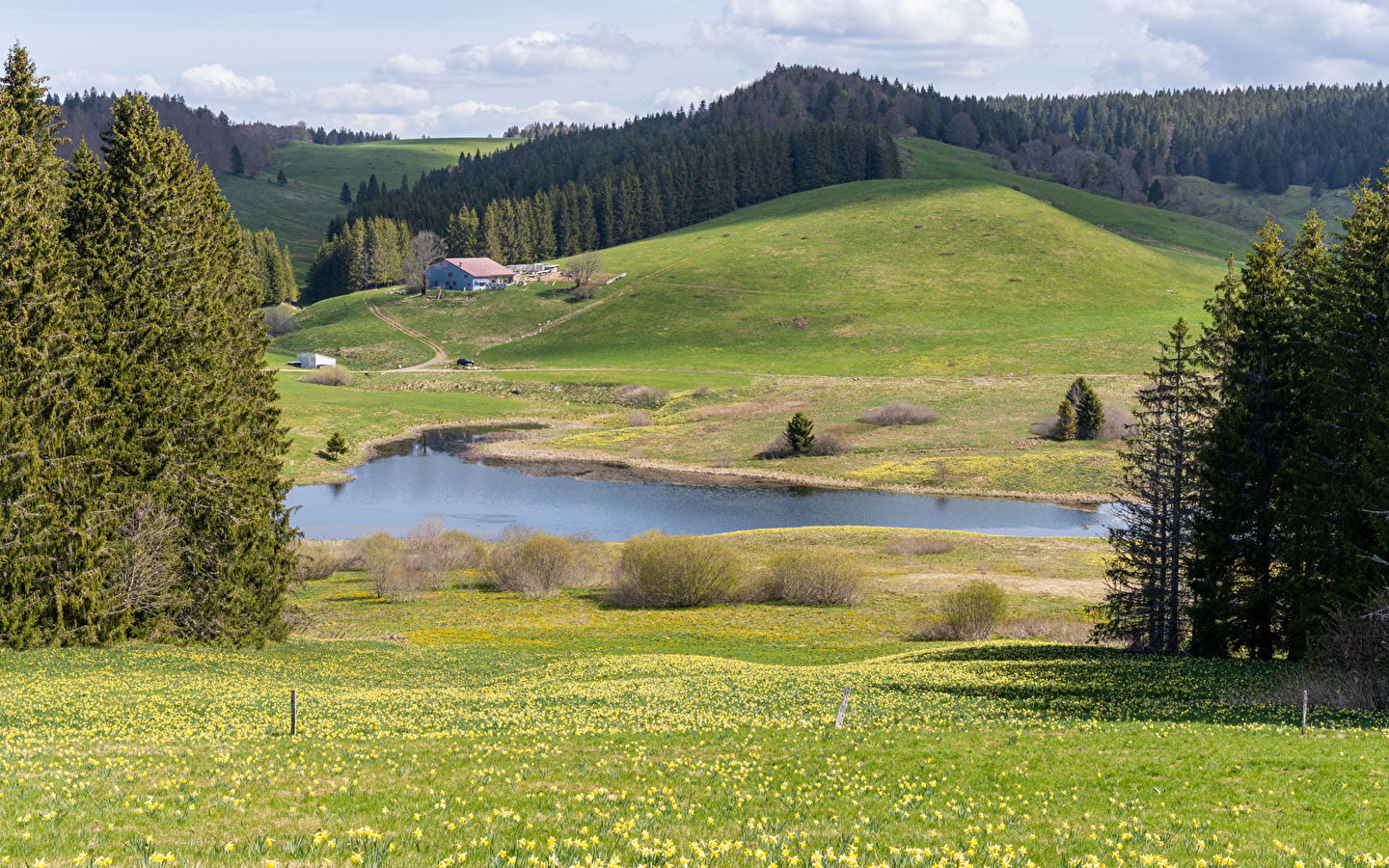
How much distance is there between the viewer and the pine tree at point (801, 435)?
93562 mm

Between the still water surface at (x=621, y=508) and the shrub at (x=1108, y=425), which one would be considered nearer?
the still water surface at (x=621, y=508)

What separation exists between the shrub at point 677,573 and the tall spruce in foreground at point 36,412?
28.6 meters

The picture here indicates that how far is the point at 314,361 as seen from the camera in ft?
439

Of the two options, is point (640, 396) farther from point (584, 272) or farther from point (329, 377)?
point (584, 272)

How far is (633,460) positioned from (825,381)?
33.4m

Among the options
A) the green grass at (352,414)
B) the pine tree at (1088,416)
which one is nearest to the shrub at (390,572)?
the green grass at (352,414)

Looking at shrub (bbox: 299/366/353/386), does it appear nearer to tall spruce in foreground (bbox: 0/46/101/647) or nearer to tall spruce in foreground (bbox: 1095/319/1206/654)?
tall spruce in foreground (bbox: 0/46/101/647)

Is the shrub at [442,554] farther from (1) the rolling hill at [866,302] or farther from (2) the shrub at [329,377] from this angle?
(1) the rolling hill at [866,302]

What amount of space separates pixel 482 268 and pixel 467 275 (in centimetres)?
433

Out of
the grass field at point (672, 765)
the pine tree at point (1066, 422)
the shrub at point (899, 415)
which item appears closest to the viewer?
the grass field at point (672, 765)

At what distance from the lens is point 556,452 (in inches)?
3893

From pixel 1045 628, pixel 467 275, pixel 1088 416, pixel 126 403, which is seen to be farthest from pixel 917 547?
pixel 467 275

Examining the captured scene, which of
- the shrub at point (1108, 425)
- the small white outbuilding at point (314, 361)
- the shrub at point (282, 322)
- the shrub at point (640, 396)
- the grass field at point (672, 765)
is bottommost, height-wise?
the grass field at point (672, 765)

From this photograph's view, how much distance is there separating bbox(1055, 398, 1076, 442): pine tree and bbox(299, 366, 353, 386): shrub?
298 feet
